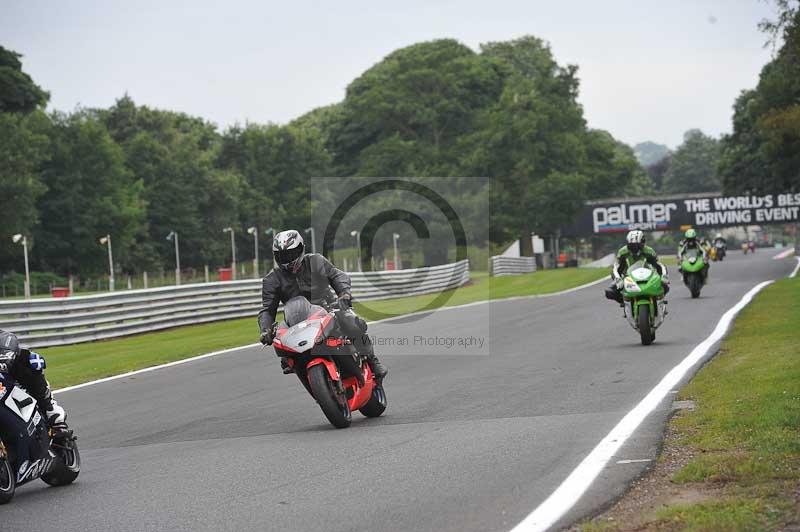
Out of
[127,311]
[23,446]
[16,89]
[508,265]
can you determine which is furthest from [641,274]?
[16,89]

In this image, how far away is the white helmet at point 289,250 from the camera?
9.69m

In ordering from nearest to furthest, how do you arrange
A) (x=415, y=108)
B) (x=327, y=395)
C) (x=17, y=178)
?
1. (x=327, y=395)
2. (x=17, y=178)
3. (x=415, y=108)

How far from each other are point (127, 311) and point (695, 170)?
160900 millimetres

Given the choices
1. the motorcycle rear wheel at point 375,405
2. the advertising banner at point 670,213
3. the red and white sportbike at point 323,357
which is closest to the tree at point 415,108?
the advertising banner at point 670,213

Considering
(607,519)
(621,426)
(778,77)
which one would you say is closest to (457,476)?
(607,519)

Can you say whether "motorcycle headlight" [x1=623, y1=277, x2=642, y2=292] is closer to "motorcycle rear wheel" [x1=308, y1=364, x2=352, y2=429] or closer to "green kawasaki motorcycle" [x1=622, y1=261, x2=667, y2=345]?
"green kawasaki motorcycle" [x1=622, y1=261, x2=667, y2=345]

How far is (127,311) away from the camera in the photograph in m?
25.3

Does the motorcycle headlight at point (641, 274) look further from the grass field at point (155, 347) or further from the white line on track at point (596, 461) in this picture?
the grass field at point (155, 347)

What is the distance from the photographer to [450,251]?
7694cm

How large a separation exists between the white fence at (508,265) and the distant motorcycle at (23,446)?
4878cm

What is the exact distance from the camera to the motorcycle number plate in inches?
289

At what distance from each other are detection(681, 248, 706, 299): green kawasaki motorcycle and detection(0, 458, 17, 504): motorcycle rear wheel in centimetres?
2171

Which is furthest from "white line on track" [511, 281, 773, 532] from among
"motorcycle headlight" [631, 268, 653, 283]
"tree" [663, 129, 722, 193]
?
"tree" [663, 129, 722, 193]

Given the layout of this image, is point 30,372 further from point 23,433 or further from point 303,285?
point 303,285
